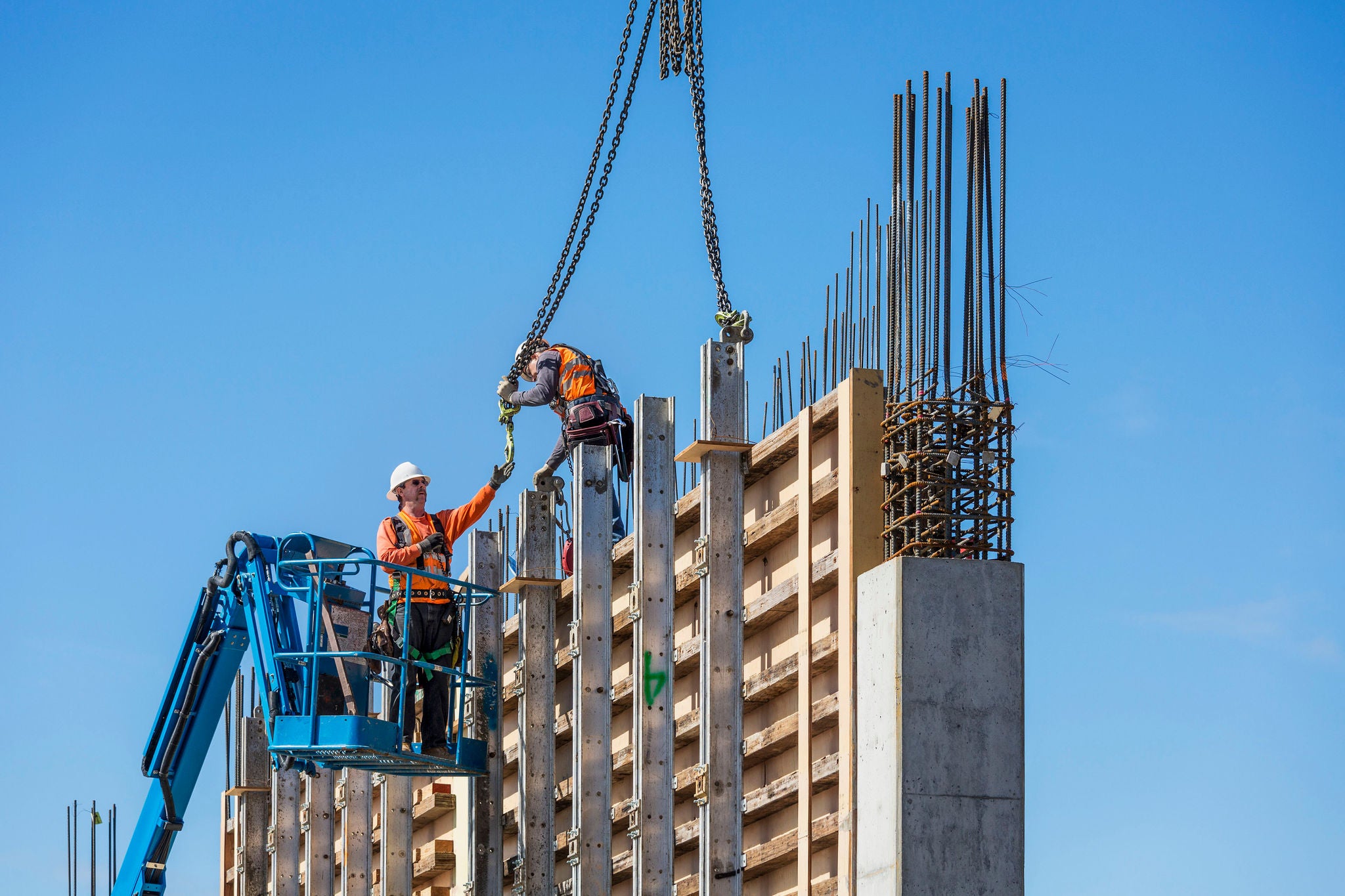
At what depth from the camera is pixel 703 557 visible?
13.2 m

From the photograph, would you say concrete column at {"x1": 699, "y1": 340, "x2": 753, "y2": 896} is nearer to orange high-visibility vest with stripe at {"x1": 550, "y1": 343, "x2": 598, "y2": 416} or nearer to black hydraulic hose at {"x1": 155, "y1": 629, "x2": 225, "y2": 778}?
orange high-visibility vest with stripe at {"x1": 550, "y1": 343, "x2": 598, "y2": 416}

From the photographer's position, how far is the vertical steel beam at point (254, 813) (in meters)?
22.1

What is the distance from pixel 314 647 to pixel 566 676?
106 inches

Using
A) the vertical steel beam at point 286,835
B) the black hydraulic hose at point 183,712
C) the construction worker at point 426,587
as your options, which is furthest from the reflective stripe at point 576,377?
the vertical steel beam at point 286,835

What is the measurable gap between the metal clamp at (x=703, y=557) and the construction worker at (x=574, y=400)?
7.53 feet

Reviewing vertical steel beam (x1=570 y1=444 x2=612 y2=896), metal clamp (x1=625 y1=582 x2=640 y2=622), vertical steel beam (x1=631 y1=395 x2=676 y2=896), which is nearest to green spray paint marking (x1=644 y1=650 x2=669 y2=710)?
vertical steel beam (x1=631 y1=395 x2=676 y2=896)

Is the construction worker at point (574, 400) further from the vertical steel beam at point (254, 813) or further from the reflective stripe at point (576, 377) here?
the vertical steel beam at point (254, 813)

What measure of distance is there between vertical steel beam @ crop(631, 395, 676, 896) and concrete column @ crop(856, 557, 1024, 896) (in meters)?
2.58

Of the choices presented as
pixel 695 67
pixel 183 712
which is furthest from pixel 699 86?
pixel 183 712

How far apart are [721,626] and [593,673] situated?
2.01 metres

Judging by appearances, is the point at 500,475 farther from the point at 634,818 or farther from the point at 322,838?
the point at 322,838

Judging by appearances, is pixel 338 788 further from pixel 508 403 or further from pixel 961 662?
pixel 961 662

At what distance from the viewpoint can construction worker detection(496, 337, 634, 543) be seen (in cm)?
1571

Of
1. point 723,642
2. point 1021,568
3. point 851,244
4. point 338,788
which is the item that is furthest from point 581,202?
point 338,788
